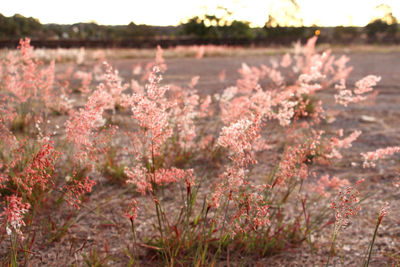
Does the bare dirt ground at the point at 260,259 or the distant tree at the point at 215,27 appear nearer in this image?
the bare dirt ground at the point at 260,259

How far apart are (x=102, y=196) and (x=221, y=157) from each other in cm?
128

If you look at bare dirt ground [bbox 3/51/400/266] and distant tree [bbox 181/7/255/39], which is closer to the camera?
bare dirt ground [bbox 3/51/400/266]

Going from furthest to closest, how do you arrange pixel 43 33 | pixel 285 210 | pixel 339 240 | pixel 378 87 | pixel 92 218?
pixel 43 33 → pixel 378 87 → pixel 285 210 → pixel 92 218 → pixel 339 240

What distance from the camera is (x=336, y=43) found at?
30469 mm

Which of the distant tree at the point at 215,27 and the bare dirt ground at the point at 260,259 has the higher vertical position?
the distant tree at the point at 215,27

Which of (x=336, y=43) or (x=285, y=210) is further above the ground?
(x=336, y=43)

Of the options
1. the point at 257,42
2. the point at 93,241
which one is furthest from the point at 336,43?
the point at 93,241

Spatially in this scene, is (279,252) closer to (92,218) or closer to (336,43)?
(92,218)

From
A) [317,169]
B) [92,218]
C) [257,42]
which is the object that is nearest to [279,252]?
[92,218]

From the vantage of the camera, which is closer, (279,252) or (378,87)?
(279,252)

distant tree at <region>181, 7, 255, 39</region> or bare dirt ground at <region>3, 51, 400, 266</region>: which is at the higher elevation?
distant tree at <region>181, 7, 255, 39</region>

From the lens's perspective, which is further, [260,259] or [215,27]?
[215,27]

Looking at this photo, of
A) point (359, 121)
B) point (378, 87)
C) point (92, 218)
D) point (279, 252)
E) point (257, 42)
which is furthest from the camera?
point (257, 42)

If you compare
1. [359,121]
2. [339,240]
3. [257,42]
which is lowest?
[339,240]
